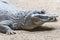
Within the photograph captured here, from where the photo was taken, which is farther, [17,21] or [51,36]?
[17,21]

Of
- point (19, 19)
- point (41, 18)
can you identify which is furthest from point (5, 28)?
point (41, 18)

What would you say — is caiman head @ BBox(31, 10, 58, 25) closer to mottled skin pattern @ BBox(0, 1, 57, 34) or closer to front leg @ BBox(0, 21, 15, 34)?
mottled skin pattern @ BBox(0, 1, 57, 34)

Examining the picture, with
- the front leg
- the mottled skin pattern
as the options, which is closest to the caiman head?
the mottled skin pattern

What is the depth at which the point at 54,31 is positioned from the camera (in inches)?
110

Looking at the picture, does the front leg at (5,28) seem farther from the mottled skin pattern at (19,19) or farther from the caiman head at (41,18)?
the caiman head at (41,18)

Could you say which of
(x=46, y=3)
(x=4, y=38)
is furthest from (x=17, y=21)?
(x=46, y=3)

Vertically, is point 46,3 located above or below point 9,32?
above

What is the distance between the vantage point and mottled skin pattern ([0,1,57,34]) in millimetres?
2832

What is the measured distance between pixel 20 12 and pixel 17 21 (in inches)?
5.7

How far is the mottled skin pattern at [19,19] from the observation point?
9.29ft

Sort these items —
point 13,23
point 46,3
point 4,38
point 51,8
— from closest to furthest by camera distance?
point 4,38, point 13,23, point 51,8, point 46,3

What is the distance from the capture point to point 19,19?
116 inches

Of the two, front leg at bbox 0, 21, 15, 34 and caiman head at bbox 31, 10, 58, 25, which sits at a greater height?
caiman head at bbox 31, 10, 58, 25

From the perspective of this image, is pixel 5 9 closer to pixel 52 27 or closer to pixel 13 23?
pixel 13 23
